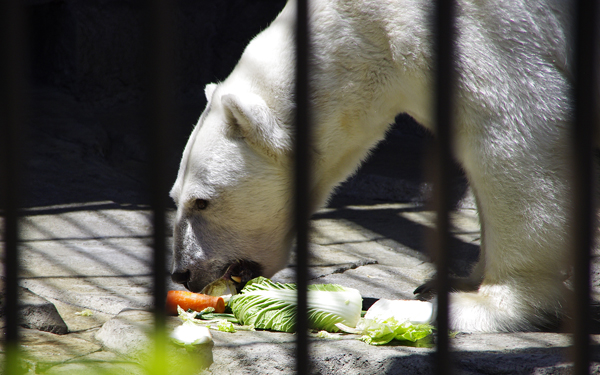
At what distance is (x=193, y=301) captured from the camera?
2838 millimetres

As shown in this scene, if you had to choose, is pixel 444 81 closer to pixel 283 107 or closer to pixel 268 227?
pixel 283 107

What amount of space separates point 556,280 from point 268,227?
1.23 metres

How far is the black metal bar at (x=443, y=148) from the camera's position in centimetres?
112

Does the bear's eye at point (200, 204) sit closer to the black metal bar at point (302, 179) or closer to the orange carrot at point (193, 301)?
the orange carrot at point (193, 301)

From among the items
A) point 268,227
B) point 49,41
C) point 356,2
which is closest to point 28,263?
point 268,227

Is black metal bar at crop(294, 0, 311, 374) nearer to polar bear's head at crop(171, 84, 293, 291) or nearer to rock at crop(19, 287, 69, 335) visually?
polar bear's head at crop(171, 84, 293, 291)

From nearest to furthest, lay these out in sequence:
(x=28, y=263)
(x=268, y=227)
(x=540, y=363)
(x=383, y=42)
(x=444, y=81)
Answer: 1. (x=444, y=81)
2. (x=540, y=363)
3. (x=383, y=42)
4. (x=268, y=227)
5. (x=28, y=263)

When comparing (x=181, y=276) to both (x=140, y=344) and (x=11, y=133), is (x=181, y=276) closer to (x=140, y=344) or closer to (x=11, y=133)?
(x=140, y=344)

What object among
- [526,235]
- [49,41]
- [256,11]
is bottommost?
[526,235]

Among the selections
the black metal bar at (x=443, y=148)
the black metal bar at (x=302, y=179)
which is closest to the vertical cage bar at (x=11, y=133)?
the black metal bar at (x=302, y=179)

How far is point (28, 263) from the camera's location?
3.84 metres

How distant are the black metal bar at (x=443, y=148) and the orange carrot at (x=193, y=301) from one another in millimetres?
1830

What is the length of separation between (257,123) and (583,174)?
62.6 inches

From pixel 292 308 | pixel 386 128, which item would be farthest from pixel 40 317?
pixel 386 128
